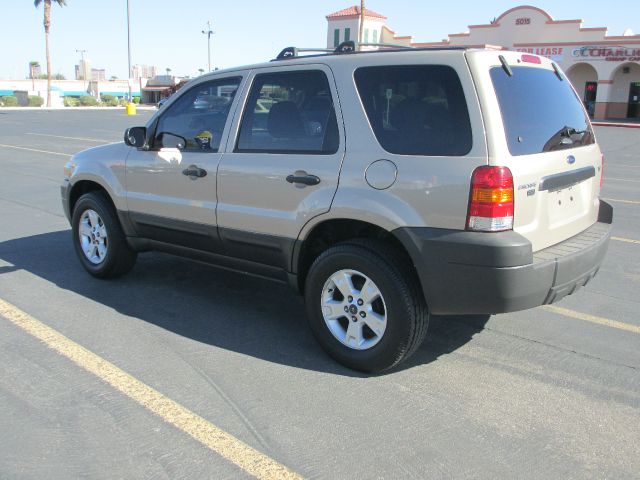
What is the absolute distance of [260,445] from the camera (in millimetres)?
2980

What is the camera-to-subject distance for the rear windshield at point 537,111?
133 inches

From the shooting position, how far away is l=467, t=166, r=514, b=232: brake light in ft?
10.5

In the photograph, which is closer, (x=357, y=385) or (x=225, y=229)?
(x=357, y=385)

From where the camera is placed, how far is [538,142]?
11.6 feet

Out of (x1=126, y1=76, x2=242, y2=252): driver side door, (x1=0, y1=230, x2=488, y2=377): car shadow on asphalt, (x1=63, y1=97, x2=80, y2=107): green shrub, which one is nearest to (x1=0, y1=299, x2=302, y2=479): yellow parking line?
(x1=0, y1=230, x2=488, y2=377): car shadow on asphalt

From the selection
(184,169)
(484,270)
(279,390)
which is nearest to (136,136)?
(184,169)

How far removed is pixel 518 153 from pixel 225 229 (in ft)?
6.97

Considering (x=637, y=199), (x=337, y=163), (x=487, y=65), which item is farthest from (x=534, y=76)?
(x=637, y=199)

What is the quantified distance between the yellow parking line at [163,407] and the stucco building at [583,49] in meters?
38.6

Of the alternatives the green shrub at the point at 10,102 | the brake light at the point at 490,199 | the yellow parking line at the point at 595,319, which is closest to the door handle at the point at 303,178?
the brake light at the point at 490,199

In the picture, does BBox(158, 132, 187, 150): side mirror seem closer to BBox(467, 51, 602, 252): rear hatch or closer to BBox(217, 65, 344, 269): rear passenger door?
BBox(217, 65, 344, 269): rear passenger door

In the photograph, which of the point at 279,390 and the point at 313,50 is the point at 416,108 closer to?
the point at 313,50

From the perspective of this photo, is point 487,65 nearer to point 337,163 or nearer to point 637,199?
point 337,163

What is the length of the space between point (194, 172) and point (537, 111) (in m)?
2.43
